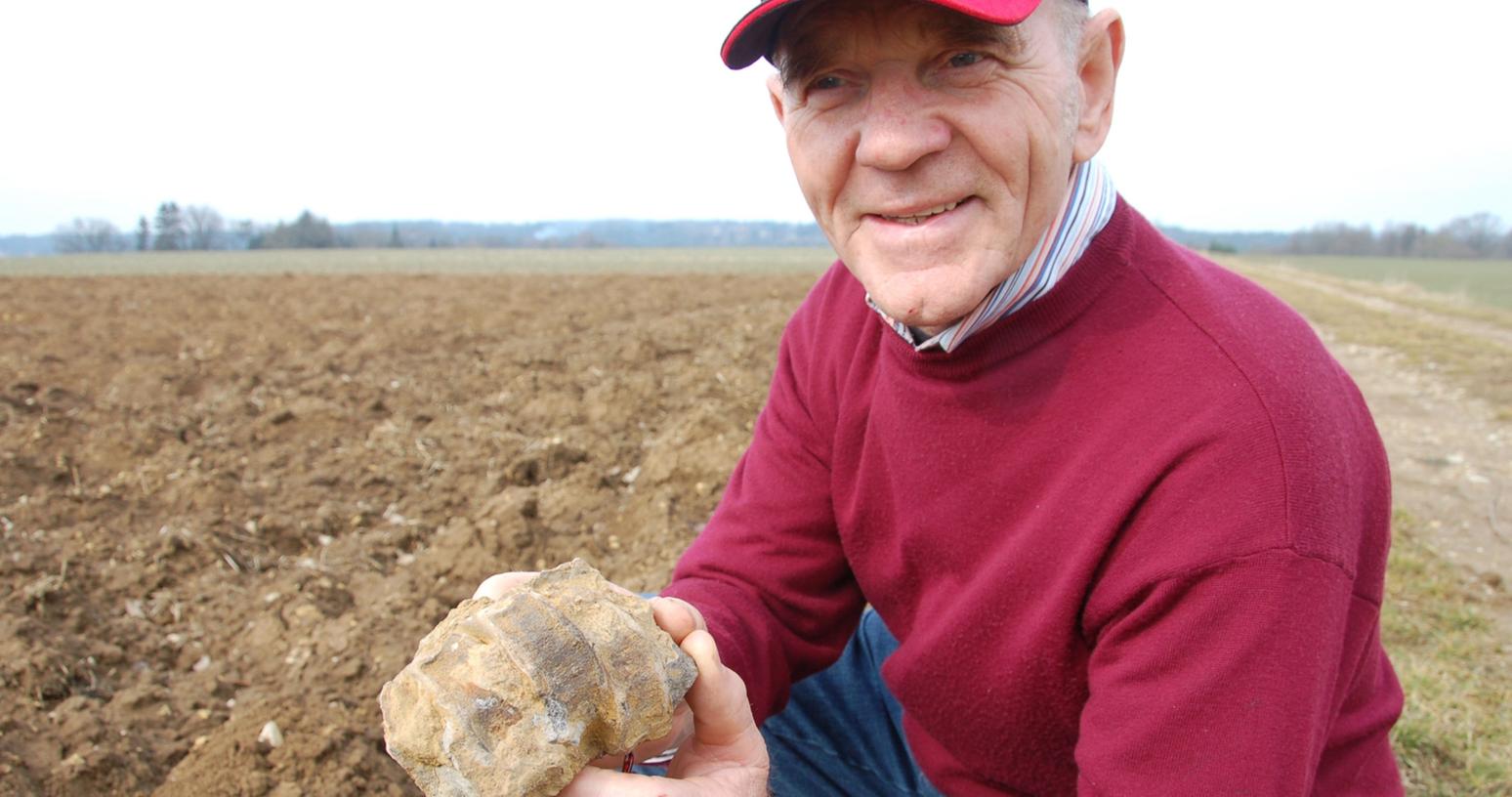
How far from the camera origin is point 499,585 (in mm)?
1778

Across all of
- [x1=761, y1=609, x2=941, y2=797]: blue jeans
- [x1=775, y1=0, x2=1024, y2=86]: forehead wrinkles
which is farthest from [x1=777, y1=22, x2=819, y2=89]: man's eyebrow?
[x1=761, y1=609, x2=941, y2=797]: blue jeans

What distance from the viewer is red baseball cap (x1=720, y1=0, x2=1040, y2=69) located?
58.4 inches

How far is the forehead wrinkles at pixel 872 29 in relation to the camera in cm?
158

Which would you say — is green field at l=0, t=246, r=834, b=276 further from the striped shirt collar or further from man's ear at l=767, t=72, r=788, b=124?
the striped shirt collar

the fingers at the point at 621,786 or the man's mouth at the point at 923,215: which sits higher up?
the man's mouth at the point at 923,215

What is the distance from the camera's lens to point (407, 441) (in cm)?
663

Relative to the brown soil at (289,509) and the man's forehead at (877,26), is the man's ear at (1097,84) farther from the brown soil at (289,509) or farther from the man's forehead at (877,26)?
the brown soil at (289,509)

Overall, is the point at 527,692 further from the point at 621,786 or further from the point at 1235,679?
the point at 1235,679

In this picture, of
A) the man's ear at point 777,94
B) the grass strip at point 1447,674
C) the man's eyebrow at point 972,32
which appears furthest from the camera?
the grass strip at point 1447,674

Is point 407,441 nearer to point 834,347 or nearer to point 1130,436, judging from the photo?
point 834,347

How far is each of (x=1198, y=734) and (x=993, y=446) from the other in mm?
616

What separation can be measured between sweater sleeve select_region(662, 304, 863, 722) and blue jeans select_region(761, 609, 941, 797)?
0.56 feet

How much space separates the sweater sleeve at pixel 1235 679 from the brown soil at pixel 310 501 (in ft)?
7.78

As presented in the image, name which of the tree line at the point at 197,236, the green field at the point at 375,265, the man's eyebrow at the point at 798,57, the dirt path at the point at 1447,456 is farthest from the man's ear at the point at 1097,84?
the tree line at the point at 197,236
